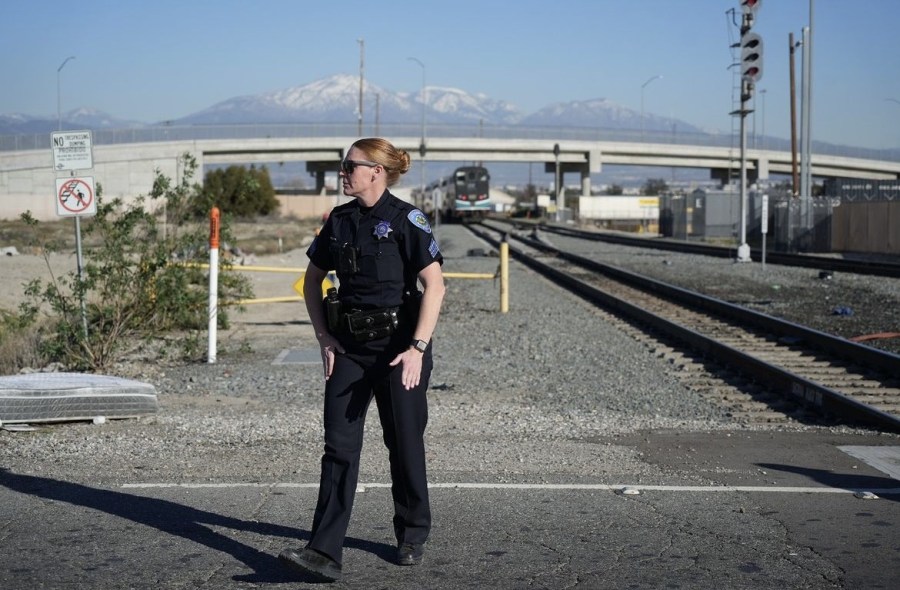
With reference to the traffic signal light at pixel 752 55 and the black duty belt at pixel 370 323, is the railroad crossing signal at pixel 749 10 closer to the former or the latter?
the traffic signal light at pixel 752 55

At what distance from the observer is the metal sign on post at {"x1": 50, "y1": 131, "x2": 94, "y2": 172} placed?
13.5 metres

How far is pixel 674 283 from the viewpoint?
94.0ft

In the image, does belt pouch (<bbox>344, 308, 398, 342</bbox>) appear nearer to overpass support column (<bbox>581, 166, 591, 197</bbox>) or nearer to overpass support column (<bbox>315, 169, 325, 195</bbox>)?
overpass support column (<bbox>581, 166, 591, 197</bbox>)

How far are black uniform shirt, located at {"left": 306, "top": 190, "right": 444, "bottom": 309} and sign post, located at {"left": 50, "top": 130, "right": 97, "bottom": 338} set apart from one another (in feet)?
28.8

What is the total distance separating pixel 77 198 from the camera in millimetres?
13453

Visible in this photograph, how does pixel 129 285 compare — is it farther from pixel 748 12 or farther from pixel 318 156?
pixel 318 156

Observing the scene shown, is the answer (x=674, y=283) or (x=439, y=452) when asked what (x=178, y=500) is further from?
(x=674, y=283)

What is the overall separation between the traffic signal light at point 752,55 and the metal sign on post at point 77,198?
25.3 meters

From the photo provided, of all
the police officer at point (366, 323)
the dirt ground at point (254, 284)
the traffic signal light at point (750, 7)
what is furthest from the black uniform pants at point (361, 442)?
the traffic signal light at point (750, 7)

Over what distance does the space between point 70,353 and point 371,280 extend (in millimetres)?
8618

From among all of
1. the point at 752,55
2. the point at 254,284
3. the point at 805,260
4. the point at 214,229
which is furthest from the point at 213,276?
the point at 805,260

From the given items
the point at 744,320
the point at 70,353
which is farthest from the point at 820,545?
the point at 744,320

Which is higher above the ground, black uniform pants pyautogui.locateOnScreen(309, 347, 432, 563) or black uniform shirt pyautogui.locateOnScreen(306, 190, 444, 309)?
black uniform shirt pyautogui.locateOnScreen(306, 190, 444, 309)

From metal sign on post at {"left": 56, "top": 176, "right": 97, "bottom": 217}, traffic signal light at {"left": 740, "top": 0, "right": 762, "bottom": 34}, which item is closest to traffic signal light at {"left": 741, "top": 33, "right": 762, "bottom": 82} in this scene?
traffic signal light at {"left": 740, "top": 0, "right": 762, "bottom": 34}
